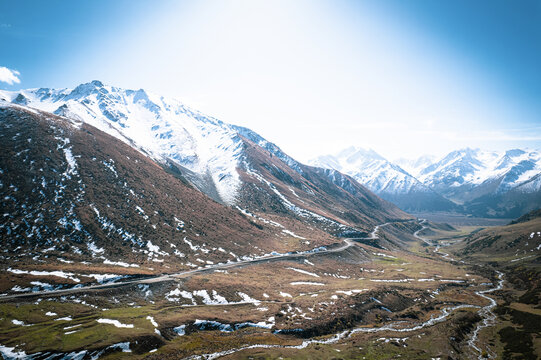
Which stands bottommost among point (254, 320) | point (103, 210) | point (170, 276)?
point (170, 276)

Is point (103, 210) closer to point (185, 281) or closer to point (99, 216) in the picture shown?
point (99, 216)

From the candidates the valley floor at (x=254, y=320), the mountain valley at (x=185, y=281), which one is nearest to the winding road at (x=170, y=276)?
the mountain valley at (x=185, y=281)

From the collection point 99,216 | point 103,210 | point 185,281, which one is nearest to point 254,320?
point 185,281

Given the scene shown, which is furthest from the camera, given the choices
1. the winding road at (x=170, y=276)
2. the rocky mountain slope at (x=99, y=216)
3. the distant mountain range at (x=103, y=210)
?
the distant mountain range at (x=103, y=210)

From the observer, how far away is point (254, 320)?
212 feet

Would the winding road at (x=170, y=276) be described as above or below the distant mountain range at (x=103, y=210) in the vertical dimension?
below

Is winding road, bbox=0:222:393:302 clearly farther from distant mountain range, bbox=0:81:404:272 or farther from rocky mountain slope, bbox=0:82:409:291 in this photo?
distant mountain range, bbox=0:81:404:272

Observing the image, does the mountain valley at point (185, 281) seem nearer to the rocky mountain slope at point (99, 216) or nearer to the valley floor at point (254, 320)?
the valley floor at point (254, 320)

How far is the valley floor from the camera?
4822cm

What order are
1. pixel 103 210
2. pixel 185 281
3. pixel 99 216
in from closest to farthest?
pixel 185 281, pixel 99 216, pixel 103 210

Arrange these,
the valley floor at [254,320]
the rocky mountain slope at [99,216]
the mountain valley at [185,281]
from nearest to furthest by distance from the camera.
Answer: the valley floor at [254,320] < the mountain valley at [185,281] < the rocky mountain slope at [99,216]

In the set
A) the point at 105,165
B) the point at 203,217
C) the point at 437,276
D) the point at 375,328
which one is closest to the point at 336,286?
the point at 375,328

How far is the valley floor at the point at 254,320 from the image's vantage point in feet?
158

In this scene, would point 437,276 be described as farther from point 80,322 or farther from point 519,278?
point 80,322
